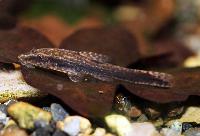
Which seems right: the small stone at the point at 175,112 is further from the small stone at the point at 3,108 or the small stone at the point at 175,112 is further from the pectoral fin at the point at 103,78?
the small stone at the point at 3,108

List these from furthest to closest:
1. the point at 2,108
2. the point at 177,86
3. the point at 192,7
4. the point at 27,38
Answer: the point at 192,7 → the point at 27,38 → the point at 177,86 → the point at 2,108

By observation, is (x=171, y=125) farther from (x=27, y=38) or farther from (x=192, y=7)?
(x=192, y=7)

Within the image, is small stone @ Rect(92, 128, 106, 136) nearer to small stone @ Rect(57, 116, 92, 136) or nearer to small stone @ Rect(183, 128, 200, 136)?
small stone @ Rect(57, 116, 92, 136)

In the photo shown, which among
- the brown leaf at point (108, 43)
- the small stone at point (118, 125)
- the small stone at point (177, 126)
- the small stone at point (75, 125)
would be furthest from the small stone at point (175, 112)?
the brown leaf at point (108, 43)

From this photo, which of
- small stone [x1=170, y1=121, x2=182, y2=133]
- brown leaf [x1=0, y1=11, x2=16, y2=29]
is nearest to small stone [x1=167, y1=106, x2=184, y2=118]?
small stone [x1=170, y1=121, x2=182, y2=133]

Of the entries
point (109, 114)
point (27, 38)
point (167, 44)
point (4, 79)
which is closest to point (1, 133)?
point (4, 79)

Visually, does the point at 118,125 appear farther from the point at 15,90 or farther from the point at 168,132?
the point at 15,90

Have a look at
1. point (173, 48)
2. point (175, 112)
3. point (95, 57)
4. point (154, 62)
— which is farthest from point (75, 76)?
point (173, 48)
